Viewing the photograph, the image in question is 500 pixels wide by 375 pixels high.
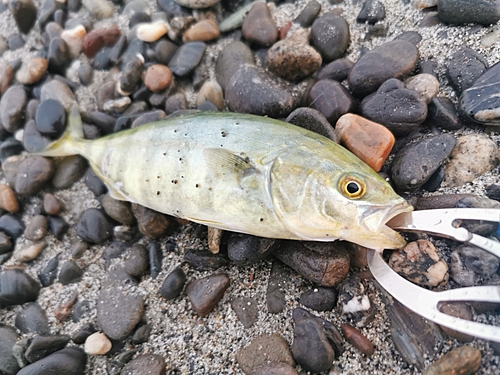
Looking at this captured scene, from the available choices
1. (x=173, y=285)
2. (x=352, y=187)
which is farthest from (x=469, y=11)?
(x=173, y=285)

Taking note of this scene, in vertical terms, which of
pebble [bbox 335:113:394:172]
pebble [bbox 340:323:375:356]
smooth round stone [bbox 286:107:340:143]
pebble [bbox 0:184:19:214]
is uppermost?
smooth round stone [bbox 286:107:340:143]

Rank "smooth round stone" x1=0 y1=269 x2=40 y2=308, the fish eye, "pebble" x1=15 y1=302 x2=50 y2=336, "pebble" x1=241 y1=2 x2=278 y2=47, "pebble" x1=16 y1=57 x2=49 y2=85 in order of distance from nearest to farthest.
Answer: the fish eye < "pebble" x1=15 y1=302 x2=50 y2=336 < "smooth round stone" x1=0 y1=269 x2=40 y2=308 < "pebble" x1=241 y1=2 x2=278 y2=47 < "pebble" x1=16 y1=57 x2=49 y2=85

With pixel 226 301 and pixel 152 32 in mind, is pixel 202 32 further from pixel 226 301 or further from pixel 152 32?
pixel 226 301

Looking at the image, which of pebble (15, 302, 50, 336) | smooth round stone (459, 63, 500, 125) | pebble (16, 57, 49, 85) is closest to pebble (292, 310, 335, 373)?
smooth round stone (459, 63, 500, 125)

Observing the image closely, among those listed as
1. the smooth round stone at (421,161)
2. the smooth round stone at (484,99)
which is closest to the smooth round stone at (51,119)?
the smooth round stone at (421,161)

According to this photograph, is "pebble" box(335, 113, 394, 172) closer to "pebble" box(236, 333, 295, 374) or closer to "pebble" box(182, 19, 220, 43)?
"pebble" box(236, 333, 295, 374)

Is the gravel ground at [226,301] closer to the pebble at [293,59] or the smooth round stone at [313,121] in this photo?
the pebble at [293,59]
